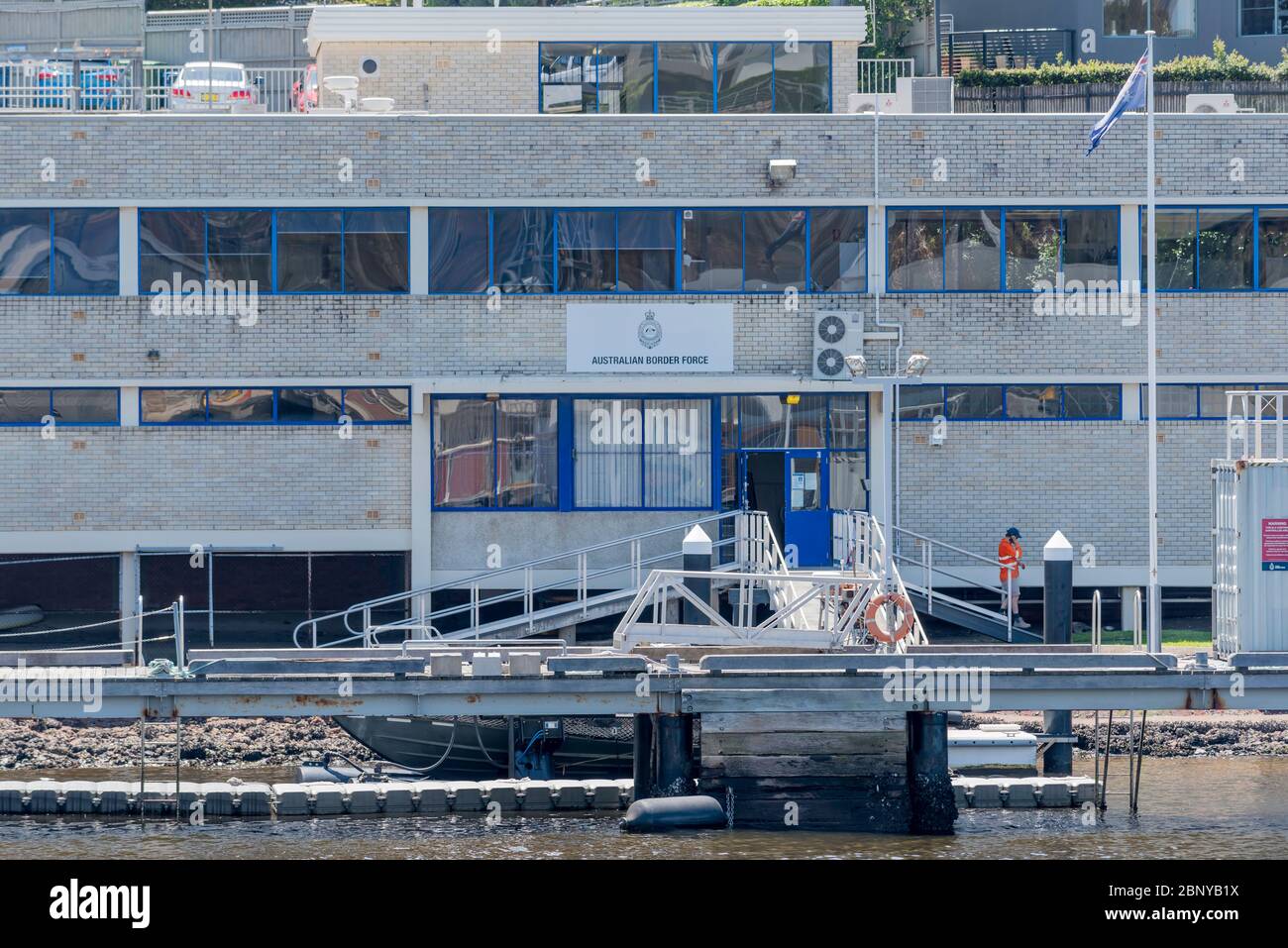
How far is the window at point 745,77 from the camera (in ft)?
105

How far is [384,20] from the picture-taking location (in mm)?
32000

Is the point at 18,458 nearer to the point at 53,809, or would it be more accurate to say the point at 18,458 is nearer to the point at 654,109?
the point at 53,809

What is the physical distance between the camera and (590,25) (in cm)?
3197

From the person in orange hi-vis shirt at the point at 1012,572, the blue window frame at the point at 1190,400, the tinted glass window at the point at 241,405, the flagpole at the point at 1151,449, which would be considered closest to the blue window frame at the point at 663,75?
the tinted glass window at the point at 241,405

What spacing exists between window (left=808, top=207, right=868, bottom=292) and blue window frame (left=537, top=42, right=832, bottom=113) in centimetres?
251

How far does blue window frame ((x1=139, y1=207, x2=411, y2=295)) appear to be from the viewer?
101 ft

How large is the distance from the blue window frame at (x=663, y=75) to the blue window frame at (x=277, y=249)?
12.5ft

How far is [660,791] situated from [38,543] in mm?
13602

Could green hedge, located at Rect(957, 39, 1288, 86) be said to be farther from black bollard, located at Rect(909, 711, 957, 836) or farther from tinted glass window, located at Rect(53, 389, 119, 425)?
black bollard, located at Rect(909, 711, 957, 836)

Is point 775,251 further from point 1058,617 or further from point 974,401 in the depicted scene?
point 1058,617

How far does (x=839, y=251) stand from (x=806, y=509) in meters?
4.25

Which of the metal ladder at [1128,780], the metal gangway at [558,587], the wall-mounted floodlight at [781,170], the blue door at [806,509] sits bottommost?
the metal ladder at [1128,780]

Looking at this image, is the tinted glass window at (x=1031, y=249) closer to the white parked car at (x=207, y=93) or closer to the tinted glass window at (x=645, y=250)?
the tinted glass window at (x=645, y=250)
